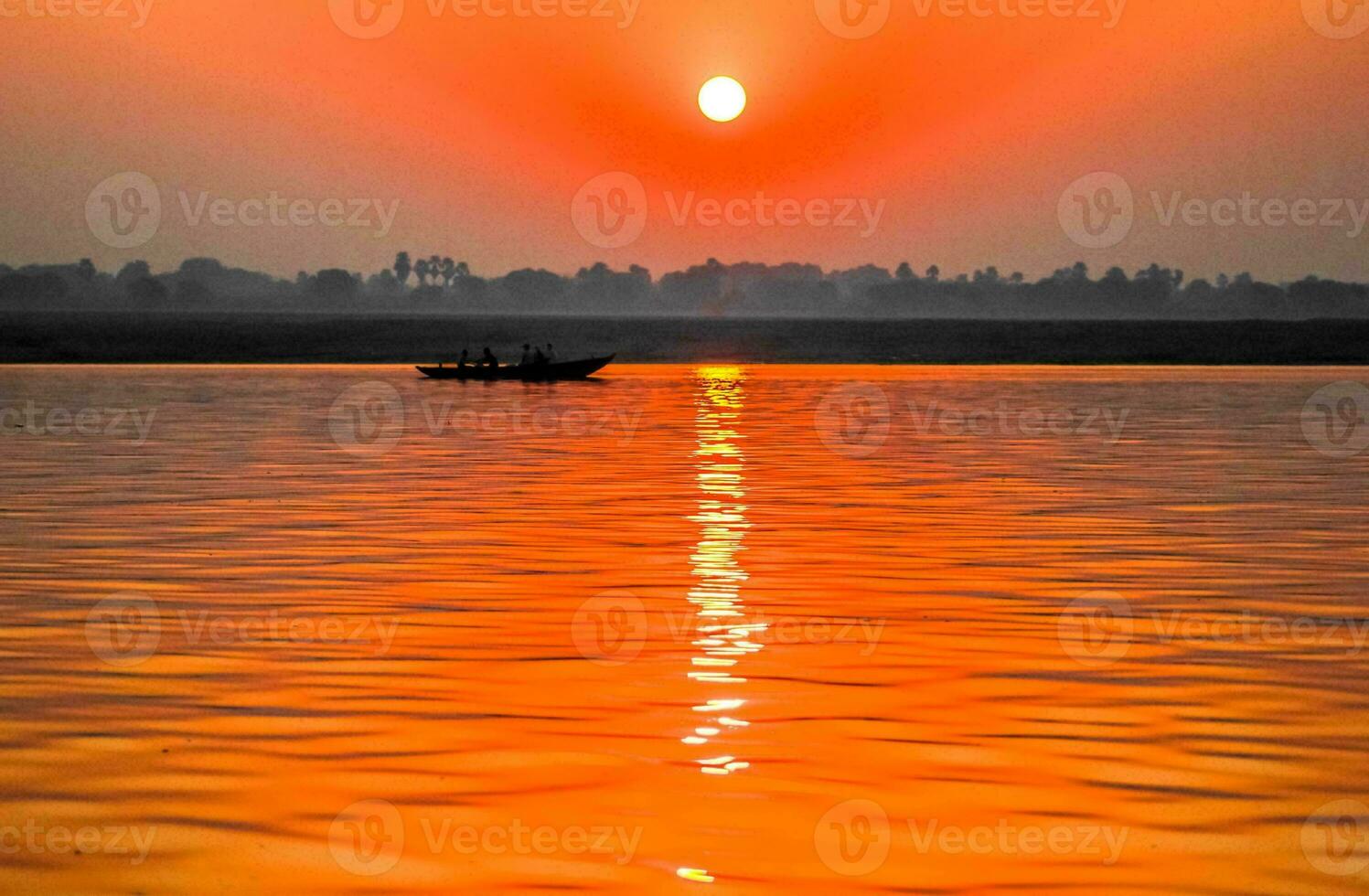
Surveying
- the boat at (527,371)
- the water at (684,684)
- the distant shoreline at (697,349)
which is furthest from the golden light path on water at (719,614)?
the distant shoreline at (697,349)

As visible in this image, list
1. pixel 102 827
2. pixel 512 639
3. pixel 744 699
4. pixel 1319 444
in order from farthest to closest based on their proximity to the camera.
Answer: pixel 1319 444 < pixel 512 639 < pixel 744 699 < pixel 102 827

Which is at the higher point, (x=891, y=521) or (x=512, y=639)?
(x=891, y=521)

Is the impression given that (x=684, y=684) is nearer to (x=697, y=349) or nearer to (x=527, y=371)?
(x=527, y=371)

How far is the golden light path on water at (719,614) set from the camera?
11883 mm

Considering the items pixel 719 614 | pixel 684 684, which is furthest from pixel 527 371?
pixel 684 684

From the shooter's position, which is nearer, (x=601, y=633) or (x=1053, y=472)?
(x=601, y=633)

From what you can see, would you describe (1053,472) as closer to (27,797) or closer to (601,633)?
(601,633)

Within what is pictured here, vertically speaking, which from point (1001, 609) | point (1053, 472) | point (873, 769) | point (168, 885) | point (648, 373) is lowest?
point (168, 885)

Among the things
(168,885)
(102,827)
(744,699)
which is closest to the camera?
(168,885)

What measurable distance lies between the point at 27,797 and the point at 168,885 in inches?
76.7

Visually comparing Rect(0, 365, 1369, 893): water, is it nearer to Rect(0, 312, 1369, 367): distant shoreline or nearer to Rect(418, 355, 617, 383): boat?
Rect(418, 355, 617, 383): boat

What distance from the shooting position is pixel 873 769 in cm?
1112

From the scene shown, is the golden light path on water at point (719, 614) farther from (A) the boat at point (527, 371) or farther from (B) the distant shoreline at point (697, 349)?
(B) the distant shoreline at point (697, 349)

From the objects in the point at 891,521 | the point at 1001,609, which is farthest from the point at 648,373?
the point at 1001,609
